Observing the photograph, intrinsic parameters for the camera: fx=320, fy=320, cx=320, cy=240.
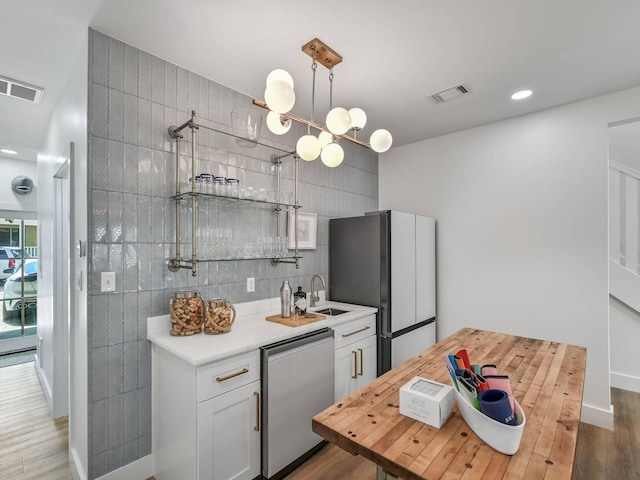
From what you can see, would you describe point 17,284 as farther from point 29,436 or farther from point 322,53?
point 322,53

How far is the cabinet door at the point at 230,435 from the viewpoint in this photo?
5.28 feet

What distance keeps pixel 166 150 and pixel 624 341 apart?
4.55 metres

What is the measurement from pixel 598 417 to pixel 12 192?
6938 millimetres

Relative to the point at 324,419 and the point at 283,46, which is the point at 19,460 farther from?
the point at 283,46

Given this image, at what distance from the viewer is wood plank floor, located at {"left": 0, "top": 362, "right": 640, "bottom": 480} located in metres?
2.04

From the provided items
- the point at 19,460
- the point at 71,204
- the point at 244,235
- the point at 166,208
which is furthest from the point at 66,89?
the point at 19,460

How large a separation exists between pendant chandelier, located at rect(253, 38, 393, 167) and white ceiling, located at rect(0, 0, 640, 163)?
8 centimetres

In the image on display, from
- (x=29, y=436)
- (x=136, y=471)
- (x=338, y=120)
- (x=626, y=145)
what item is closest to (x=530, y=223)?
(x=626, y=145)

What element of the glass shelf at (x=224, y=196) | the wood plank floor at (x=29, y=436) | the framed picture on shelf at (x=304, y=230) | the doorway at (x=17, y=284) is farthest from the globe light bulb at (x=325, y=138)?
the doorway at (x=17, y=284)

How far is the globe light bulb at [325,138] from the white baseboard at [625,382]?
148 inches

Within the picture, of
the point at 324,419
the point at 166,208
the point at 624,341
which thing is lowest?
the point at 624,341

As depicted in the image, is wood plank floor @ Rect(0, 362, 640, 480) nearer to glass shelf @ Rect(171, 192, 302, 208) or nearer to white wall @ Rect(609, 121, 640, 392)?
white wall @ Rect(609, 121, 640, 392)

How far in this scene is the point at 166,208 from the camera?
207 centimetres

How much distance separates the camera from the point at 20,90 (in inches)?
96.0
